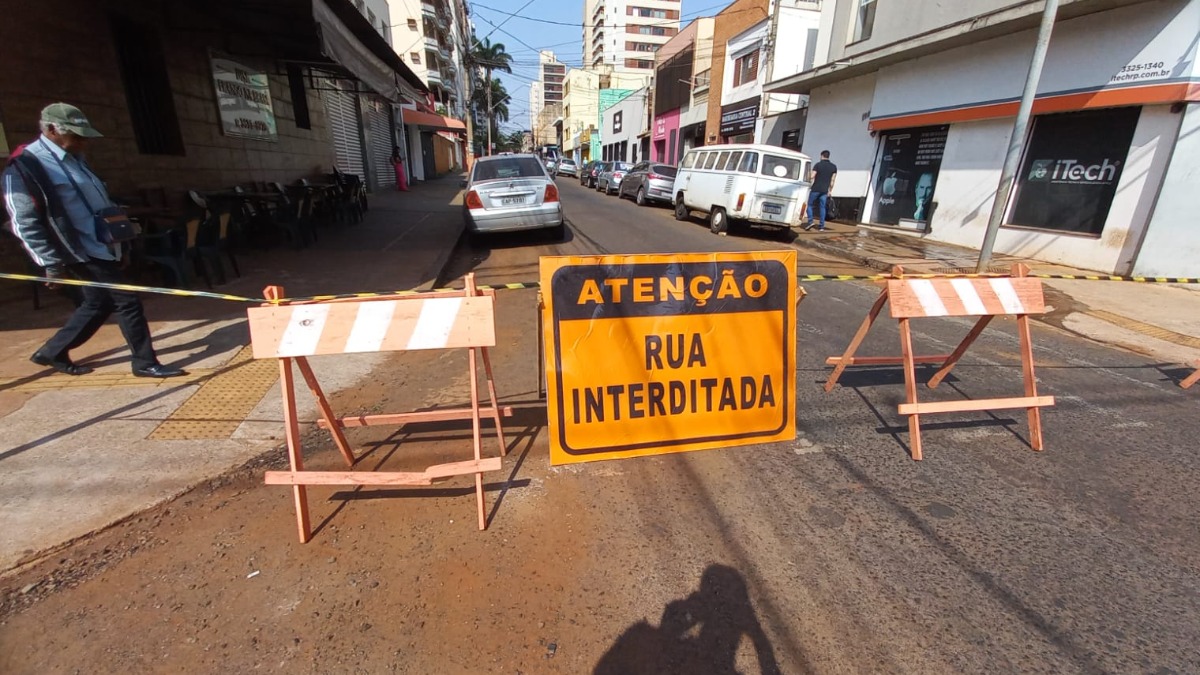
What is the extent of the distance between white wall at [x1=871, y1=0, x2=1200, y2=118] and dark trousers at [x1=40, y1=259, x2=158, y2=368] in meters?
13.7

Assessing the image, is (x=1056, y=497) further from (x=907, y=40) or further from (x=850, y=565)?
(x=907, y=40)

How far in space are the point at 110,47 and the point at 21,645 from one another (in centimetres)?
807

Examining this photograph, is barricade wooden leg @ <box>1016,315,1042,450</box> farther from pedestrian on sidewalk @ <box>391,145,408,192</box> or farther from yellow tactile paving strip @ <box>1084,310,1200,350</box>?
pedestrian on sidewalk @ <box>391,145,408,192</box>

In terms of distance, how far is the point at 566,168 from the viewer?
45.8 metres

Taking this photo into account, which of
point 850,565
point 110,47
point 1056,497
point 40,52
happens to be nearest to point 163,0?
point 110,47

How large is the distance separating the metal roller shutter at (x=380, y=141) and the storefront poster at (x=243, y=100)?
A: 10.8 m

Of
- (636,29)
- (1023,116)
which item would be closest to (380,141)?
→ (1023,116)

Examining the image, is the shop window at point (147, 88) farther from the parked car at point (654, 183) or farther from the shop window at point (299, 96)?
the parked car at point (654, 183)

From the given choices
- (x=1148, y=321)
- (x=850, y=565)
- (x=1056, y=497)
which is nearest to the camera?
(x=850, y=565)

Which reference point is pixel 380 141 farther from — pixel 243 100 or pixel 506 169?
pixel 506 169

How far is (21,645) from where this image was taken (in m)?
1.96

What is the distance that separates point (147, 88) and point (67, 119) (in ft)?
17.7

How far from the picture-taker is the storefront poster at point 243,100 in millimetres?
9125

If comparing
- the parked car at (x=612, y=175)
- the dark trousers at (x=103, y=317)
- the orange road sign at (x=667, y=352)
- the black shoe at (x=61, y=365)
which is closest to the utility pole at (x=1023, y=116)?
the orange road sign at (x=667, y=352)
